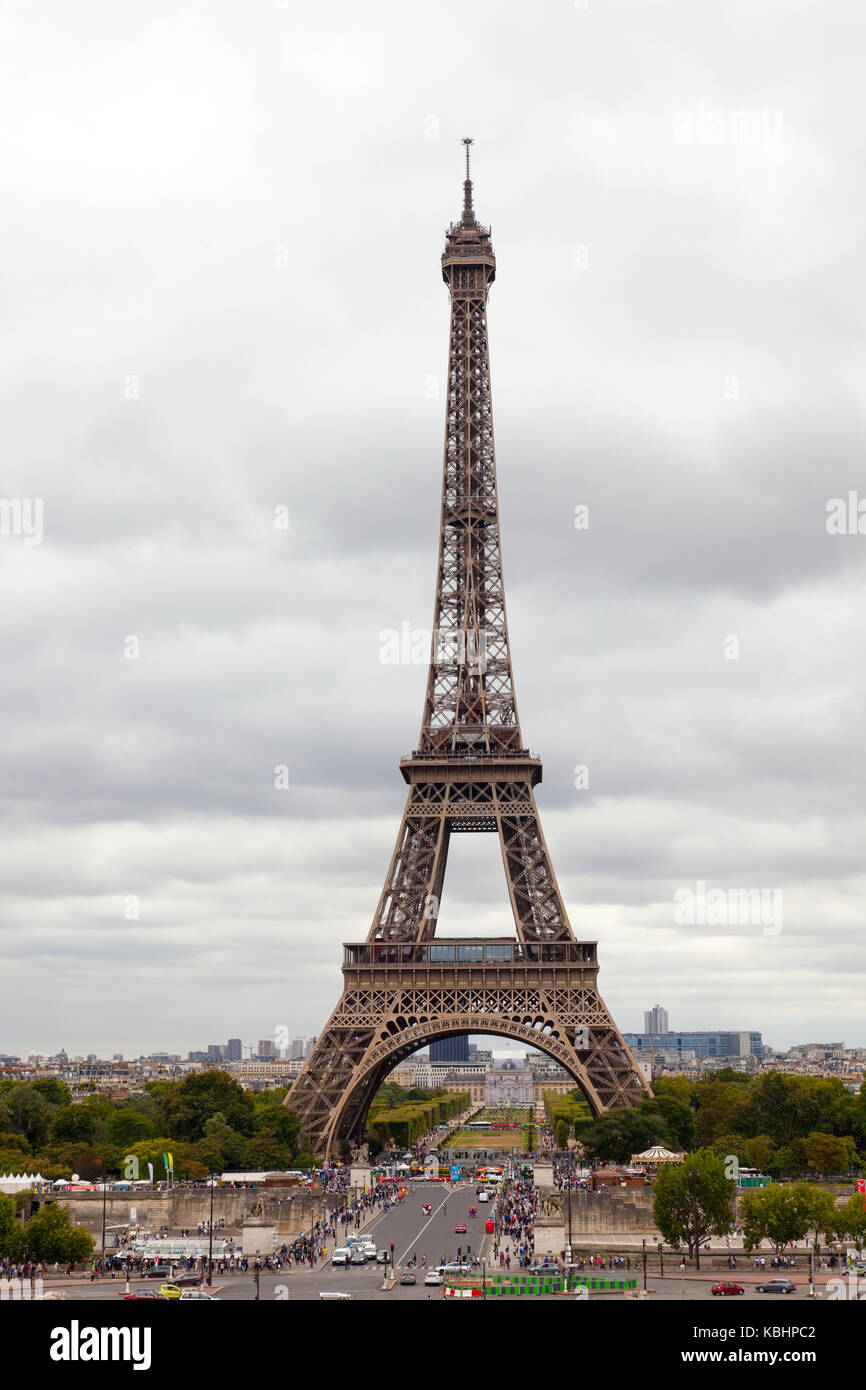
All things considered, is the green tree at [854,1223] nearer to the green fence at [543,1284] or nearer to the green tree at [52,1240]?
the green fence at [543,1284]

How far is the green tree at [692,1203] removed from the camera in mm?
63562

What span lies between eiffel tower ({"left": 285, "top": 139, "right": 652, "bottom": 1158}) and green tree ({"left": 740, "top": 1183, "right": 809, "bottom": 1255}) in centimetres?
2424

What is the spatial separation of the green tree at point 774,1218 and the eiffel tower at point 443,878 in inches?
954

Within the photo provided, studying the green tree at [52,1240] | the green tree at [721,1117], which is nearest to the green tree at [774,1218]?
the green tree at [52,1240]

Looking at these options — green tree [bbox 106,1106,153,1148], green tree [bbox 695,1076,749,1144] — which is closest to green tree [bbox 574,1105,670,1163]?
green tree [bbox 695,1076,749,1144]

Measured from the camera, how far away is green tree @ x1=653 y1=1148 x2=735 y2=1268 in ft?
209

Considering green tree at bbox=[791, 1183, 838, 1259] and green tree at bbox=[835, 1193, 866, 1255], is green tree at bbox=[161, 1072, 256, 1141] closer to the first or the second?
green tree at bbox=[791, 1183, 838, 1259]

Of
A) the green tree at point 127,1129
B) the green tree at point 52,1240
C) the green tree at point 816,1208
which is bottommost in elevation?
the green tree at point 127,1129

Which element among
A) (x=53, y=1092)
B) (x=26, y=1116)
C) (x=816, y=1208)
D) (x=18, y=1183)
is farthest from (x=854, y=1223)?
(x=53, y=1092)

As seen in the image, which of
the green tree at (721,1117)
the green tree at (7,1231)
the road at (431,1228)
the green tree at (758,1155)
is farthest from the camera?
the green tree at (721,1117)

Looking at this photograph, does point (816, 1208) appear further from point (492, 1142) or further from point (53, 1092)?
point (492, 1142)
